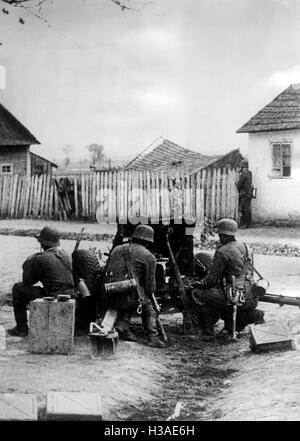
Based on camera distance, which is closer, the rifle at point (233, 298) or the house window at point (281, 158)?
the rifle at point (233, 298)

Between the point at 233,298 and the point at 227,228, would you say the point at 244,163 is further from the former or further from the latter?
the point at 233,298

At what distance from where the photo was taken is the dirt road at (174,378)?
5.14m

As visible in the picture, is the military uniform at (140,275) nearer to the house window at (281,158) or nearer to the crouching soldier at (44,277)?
the crouching soldier at (44,277)

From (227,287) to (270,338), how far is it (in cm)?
91

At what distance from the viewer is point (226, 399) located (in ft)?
17.9

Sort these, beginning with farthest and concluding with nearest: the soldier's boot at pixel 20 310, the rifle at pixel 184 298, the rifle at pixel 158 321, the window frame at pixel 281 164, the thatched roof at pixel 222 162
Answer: the thatched roof at pixel 222 162 < the window frame at pixel 281 164 < the rifle at pixel 184 298 < the rifle at pixel 158 321 < the soldier's boot at pixel 20 310

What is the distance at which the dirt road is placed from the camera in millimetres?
5145

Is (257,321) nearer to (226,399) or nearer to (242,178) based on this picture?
(226,399)

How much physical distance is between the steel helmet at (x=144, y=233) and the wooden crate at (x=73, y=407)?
90.6 inches

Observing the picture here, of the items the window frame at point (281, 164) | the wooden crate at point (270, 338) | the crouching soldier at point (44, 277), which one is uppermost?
the window frame at point (281, 164)

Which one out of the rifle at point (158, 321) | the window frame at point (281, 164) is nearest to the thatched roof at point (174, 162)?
the window frame at point (281, 164)

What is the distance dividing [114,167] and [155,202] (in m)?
1.78

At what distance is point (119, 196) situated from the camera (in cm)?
1420
